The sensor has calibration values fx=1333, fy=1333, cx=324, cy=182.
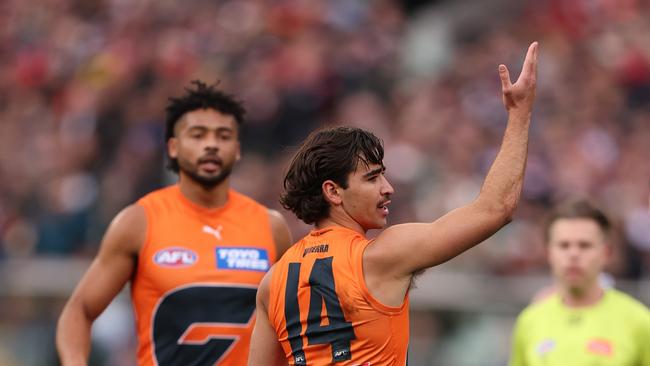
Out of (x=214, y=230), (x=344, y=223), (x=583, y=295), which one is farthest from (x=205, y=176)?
(x=583, y=295)

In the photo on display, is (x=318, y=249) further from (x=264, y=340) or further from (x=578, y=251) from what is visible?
(x=578, y=251)

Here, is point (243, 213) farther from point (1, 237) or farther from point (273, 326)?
point (1, 237)

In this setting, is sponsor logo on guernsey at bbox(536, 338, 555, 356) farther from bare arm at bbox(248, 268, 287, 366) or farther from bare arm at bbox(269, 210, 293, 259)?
bare arm at bbox(248, 268, 287, 366)

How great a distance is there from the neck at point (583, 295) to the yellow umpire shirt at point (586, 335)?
0.03 meters

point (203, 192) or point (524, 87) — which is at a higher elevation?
point (524, 87)

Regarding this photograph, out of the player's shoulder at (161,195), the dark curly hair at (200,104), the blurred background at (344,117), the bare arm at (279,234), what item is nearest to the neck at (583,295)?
the bare arm at (279,234)

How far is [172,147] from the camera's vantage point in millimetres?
7977

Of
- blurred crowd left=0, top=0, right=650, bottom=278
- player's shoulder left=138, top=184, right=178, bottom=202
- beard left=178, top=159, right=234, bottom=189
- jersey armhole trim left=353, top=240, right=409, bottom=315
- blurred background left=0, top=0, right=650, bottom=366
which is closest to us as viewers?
jersey armhole trim left=353, top=240, right=409, bottom=315

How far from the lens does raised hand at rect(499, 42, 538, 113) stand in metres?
5.48

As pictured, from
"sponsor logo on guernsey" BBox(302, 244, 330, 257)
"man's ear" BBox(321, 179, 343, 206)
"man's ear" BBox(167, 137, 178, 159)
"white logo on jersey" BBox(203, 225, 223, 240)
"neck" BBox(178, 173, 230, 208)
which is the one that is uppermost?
"man's ear" BBox(167, 137, 178, 159)

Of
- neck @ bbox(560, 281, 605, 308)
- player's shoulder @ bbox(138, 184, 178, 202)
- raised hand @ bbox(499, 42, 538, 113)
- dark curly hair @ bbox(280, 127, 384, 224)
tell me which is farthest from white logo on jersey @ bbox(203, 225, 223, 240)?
raised hand @ bbox(499, 42, 538, 113)

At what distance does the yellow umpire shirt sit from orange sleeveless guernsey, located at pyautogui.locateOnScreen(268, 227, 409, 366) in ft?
8.09

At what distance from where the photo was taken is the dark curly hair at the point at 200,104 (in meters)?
7.96

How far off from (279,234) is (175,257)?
2.14ft
